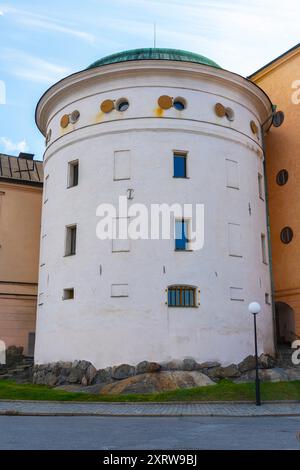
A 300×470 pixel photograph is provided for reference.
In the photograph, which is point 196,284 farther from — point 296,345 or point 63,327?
point 296,345

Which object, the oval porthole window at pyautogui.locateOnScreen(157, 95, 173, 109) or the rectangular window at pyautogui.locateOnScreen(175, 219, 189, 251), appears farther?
the oval porthole window at pyautogui.locateOnScreen(157, 95, 173, 109)

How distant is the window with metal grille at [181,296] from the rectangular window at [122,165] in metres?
5.75

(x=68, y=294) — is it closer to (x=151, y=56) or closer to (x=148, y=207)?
(x=148, y=207)

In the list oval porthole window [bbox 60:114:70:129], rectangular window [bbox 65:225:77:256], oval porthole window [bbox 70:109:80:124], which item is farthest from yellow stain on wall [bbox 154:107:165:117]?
rectangular window [bbox 65:225:77:256]

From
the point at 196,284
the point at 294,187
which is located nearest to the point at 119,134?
the point at 196,284

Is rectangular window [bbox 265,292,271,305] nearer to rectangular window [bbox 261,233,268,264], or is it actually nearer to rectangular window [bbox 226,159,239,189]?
rectangular window [bbox 261,233,268,264]

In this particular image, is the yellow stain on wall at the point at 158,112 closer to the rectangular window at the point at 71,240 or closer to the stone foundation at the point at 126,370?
the rectangular window at the point at 71,240

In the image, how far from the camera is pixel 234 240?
2577 centimetres

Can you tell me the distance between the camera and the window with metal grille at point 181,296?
78.5ft

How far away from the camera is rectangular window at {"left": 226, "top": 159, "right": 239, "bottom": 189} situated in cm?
2650

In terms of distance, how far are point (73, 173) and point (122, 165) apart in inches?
134

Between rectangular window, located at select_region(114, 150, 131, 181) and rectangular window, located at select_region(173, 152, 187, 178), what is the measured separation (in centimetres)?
224
